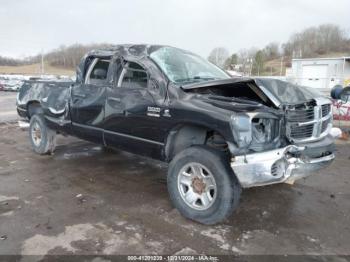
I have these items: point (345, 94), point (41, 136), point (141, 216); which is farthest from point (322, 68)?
point (141, 216)

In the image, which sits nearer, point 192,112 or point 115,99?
point 192,112

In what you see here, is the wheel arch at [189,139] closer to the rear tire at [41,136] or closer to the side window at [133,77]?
the side window at [133,77]

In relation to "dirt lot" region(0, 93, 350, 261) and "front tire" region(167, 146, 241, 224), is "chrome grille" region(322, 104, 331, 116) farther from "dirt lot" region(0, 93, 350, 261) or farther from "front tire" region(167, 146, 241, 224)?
"front tire" region(167, 146, 241, 224)

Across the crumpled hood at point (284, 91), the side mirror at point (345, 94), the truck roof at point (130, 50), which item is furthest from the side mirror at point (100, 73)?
the side mirror at point (345, 94)

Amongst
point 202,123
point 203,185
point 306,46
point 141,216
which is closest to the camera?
point 202,123

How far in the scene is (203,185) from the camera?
3869 millimetres

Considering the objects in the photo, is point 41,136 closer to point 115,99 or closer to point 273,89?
point 115,99

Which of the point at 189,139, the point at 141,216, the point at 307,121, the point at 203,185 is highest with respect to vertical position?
the point at 307,121

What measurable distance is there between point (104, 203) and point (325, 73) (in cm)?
2588

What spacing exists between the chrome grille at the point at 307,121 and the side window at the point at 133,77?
1.91 m

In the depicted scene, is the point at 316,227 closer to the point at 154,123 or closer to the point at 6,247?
the point at 154,123

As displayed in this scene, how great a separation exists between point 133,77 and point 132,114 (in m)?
0.55

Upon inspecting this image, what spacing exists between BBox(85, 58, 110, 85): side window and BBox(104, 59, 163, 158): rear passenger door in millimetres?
387

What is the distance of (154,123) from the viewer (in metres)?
4.29
